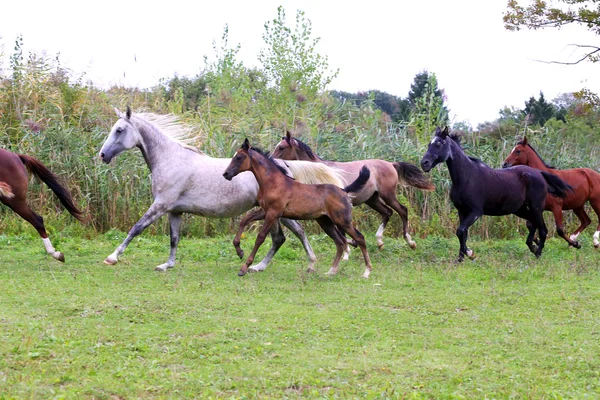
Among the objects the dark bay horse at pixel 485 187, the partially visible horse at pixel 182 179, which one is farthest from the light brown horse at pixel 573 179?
the partially visible horse at pixel 182 179

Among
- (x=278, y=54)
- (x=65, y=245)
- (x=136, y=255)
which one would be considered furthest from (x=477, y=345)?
(x=278, y=54)

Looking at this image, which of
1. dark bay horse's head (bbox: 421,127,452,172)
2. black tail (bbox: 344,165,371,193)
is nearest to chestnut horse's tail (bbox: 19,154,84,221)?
black tail (bbox: 344,165,371,193)

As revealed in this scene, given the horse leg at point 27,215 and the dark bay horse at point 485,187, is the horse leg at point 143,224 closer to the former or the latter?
the horse leg at point 27,215

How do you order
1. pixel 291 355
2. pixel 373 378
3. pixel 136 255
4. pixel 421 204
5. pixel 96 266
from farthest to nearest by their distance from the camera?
pixel 421 204 < pixel 136 255 < pixel 96 266 < pixel 291 355 < pixel 373 378

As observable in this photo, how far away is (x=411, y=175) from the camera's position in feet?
→ 44.2

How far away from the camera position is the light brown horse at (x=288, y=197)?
32.4 ft

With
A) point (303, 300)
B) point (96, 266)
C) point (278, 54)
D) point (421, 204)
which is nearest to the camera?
point (303, 300)

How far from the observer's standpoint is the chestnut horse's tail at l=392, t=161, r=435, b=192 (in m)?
13.4

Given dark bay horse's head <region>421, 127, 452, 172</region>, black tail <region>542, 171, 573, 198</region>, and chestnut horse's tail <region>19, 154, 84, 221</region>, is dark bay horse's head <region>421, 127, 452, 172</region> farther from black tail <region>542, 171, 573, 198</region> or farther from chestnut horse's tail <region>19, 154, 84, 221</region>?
chestnut horse's tail <region>19, 154, 84, 221</region>

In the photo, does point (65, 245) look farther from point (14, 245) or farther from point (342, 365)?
point (342, 365)

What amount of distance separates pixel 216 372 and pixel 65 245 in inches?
296

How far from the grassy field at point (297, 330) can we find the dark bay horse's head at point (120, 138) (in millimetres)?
1527

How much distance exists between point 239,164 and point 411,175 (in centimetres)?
443

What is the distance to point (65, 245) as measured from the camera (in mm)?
12297
